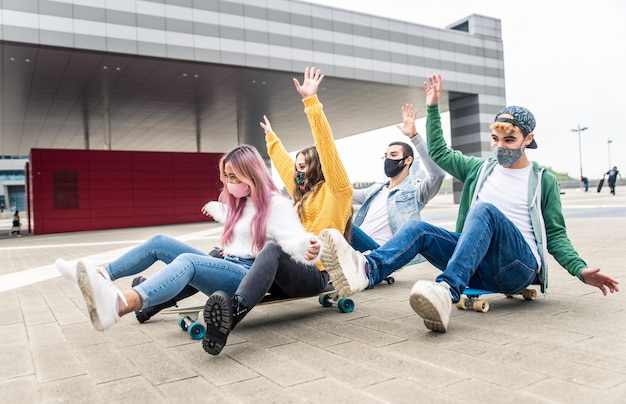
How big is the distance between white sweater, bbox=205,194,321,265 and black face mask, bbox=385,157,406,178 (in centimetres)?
204

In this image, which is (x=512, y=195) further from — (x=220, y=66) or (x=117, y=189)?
(x=117, y=189)

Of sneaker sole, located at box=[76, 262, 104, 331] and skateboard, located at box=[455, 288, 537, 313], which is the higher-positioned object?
sneaker sole, located at box=[76, 262, 104, 331]

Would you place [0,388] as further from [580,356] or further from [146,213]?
[146,213]

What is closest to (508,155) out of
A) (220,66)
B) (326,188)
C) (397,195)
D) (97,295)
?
(326,188)

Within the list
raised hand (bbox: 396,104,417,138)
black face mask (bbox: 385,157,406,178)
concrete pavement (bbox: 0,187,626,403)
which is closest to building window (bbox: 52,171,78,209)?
concrete pavement (bbox: 0,187,626,403)

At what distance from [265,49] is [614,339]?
17919 mm

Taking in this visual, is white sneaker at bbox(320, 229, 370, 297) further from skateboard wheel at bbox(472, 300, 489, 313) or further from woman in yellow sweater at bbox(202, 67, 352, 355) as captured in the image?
skateboard wheel at bbox(472, 300, 489, 313)

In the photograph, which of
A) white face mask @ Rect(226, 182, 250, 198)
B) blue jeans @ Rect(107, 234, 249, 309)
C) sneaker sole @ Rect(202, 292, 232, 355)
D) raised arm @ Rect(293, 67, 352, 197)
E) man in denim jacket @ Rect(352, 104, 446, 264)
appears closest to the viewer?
sneaker sole @ Rect(202, 292, 232, 355)

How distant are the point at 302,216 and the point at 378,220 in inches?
56.7

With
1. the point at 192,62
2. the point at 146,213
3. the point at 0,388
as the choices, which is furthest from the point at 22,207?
the point at 0,388

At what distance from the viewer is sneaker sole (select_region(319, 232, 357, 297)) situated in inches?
114

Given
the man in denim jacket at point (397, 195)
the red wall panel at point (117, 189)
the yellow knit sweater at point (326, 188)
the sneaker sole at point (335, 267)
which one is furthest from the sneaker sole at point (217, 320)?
the red wall panel at point (117, 189)

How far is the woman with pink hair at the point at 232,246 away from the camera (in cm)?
266

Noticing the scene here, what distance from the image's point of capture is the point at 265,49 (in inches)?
743
